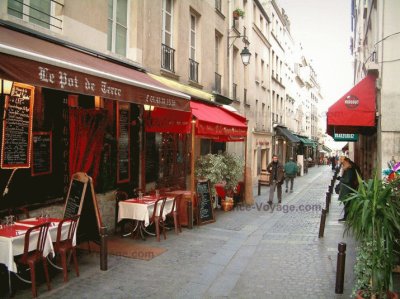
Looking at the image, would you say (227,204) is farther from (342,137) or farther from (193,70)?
(342,137)

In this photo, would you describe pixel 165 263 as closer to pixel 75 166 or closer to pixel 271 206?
pixel 75 166

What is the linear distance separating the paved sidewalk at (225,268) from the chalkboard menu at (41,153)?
180 centimetres

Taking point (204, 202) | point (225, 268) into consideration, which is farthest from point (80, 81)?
point (204, 202)

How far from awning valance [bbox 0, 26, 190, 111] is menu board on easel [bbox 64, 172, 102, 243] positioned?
1753mm

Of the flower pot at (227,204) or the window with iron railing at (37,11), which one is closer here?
the window with iron railing at (37,11)

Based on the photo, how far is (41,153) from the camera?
7.29m

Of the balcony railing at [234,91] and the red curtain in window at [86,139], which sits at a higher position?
the balcony railing at [234,91]

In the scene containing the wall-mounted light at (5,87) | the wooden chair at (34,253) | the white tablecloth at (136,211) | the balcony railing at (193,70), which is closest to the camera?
the wooden chair at (34,253)

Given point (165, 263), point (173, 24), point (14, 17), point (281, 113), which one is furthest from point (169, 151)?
point (281, 113)

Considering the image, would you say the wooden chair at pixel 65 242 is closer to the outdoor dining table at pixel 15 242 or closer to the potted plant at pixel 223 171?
the outdoor dining table at pixel 15 242

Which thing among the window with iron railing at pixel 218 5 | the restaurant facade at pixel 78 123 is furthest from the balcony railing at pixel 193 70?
the window with iron railing at pixel 218 5

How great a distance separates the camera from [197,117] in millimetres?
A: 9789

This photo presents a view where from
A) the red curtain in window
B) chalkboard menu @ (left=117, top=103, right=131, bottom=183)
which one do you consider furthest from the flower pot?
the red curtain in window

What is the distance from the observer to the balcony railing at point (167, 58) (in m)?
11.9
